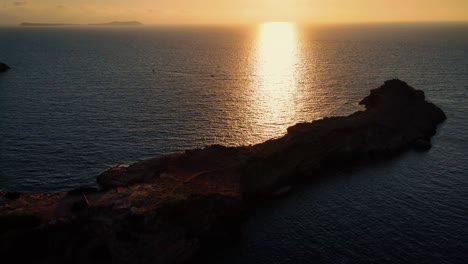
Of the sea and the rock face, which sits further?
the sea

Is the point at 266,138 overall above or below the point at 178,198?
above

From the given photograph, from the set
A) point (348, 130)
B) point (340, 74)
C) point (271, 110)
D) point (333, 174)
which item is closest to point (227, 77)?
point (340, 74)

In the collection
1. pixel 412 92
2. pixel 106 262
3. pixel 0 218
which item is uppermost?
pixel 412 92

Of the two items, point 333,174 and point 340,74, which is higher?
point 340,74

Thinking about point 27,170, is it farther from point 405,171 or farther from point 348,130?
point 405,171

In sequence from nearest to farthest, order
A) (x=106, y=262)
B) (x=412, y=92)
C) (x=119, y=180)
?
(x=106, y=262)
(x=119, y=180)
(x=412, y=92)

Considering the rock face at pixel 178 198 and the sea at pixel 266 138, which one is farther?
the sea at pixel 266 138

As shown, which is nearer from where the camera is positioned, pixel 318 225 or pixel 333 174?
pixel 318 225

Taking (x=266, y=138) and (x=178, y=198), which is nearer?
(x=178, y=198)
